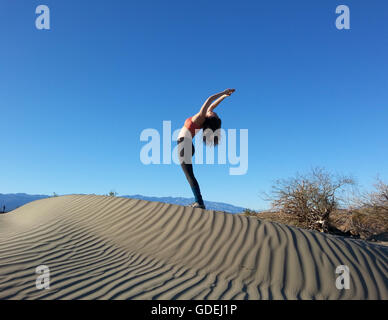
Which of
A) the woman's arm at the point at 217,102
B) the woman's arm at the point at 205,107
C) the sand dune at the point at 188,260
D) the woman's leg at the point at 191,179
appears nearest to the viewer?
the sand dune at the point at 188,260

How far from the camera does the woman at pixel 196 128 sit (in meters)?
4.71

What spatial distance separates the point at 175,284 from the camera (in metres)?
2.70

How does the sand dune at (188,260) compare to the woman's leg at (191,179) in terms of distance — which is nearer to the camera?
the sand dune at (188,260)

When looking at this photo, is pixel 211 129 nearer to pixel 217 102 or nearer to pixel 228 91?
pixel 217 102

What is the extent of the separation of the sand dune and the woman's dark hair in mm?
1513

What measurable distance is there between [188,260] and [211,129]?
2.53 metres

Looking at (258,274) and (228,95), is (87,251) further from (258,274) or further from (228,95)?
(228,95)

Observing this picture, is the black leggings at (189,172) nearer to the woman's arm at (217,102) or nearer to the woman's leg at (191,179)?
the woman's leg at (191,179)

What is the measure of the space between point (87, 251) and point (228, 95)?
381 cm

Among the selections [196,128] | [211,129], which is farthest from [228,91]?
[196,128]

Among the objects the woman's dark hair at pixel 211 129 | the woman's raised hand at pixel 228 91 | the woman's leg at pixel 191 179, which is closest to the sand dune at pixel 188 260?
the woman's leg at pixel 191 179

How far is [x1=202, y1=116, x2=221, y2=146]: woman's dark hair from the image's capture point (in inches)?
187

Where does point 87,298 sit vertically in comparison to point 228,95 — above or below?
below
